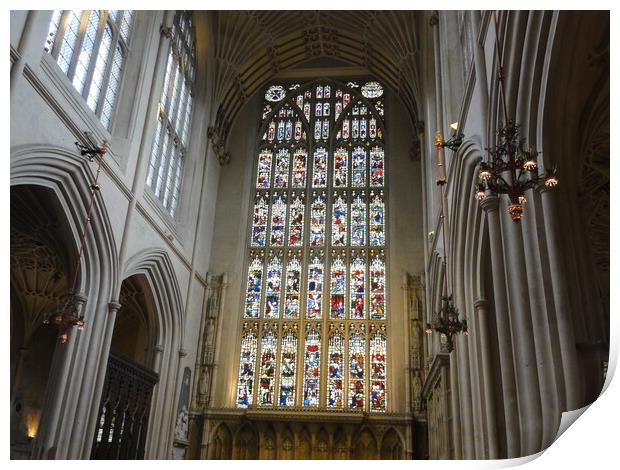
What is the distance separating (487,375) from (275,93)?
15202mm

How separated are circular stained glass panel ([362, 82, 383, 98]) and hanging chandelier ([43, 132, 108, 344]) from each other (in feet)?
38.9

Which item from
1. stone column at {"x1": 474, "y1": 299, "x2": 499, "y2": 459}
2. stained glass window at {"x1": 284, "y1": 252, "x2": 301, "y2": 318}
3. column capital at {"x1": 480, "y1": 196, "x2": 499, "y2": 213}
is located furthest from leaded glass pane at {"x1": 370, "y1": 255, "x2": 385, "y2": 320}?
column capital at {"x1": 480, "y1": 196, "x2": 499, "y2": 213}

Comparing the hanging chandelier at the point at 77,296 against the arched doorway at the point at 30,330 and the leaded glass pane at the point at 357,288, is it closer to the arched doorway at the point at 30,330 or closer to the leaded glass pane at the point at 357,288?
the arched doorway at the point at 30,330

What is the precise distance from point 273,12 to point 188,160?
557 centimetres

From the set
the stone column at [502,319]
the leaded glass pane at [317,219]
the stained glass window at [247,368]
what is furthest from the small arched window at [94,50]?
the leaded glass pane at [317,219]

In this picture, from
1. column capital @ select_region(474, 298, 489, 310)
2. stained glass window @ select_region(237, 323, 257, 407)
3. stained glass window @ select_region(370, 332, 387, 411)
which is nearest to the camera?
column capital @ select_region(474, 298, 489, 310)

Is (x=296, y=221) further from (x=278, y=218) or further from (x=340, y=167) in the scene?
(x=340, y=167)

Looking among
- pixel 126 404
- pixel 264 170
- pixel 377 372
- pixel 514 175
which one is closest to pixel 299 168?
pixel 264 170

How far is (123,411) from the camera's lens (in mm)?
11930

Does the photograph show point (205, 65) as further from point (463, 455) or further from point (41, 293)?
point (463, 455)

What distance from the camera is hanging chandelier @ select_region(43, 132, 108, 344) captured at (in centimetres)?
946

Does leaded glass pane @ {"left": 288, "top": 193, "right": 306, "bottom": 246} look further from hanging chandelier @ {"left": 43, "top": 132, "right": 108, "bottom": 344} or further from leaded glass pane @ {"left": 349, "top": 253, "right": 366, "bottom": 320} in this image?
hanging chandelier @ {"left": 43, "top": 132, "right": 108, "bottom": 344}

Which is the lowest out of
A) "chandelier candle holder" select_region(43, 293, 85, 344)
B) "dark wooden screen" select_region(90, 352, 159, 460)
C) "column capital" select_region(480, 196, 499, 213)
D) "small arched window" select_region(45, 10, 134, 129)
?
"dark wooden screen" select_region(90, 352, 159, 460)

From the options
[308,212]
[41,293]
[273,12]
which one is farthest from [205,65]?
[41,293]
